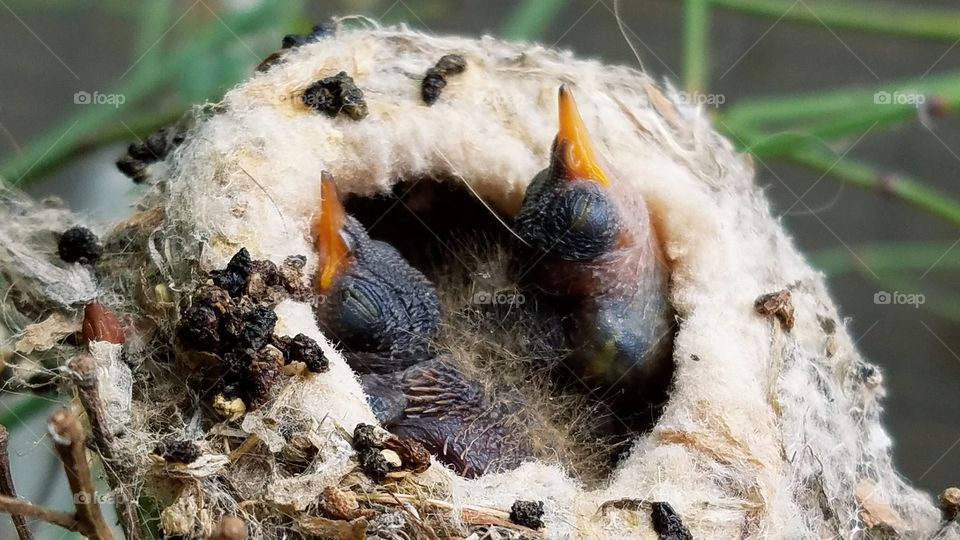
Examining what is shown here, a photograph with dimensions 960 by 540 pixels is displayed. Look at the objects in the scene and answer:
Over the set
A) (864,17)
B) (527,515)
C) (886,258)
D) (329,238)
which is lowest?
(527,515)

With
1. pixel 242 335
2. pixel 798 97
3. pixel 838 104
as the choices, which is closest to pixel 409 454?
pixel 242 335

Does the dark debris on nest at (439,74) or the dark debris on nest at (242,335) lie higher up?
the dark debris on nest at (439,74)

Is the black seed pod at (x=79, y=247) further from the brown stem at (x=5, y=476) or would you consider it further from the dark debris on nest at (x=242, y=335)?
the brown stem at (x=5, y=476)

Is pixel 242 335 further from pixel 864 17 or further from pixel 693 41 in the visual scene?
pixel 864 17

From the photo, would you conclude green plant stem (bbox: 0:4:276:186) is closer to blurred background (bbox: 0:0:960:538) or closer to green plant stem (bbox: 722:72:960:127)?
blurred background (bbox: 0:0:960:538)

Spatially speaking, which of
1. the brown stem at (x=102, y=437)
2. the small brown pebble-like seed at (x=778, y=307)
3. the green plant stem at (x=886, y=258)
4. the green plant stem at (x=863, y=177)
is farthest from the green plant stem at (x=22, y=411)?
the green plant stem at (x=886, y=258)

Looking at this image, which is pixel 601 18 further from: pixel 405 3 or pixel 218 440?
pixel 218 440

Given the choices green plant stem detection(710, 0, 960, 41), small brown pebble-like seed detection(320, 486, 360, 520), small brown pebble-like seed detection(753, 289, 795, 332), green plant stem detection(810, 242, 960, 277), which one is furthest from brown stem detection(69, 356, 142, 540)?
green plant stem detection(810, 242, 960, 277)

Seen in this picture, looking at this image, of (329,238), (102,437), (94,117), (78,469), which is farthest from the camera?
(94,117)
